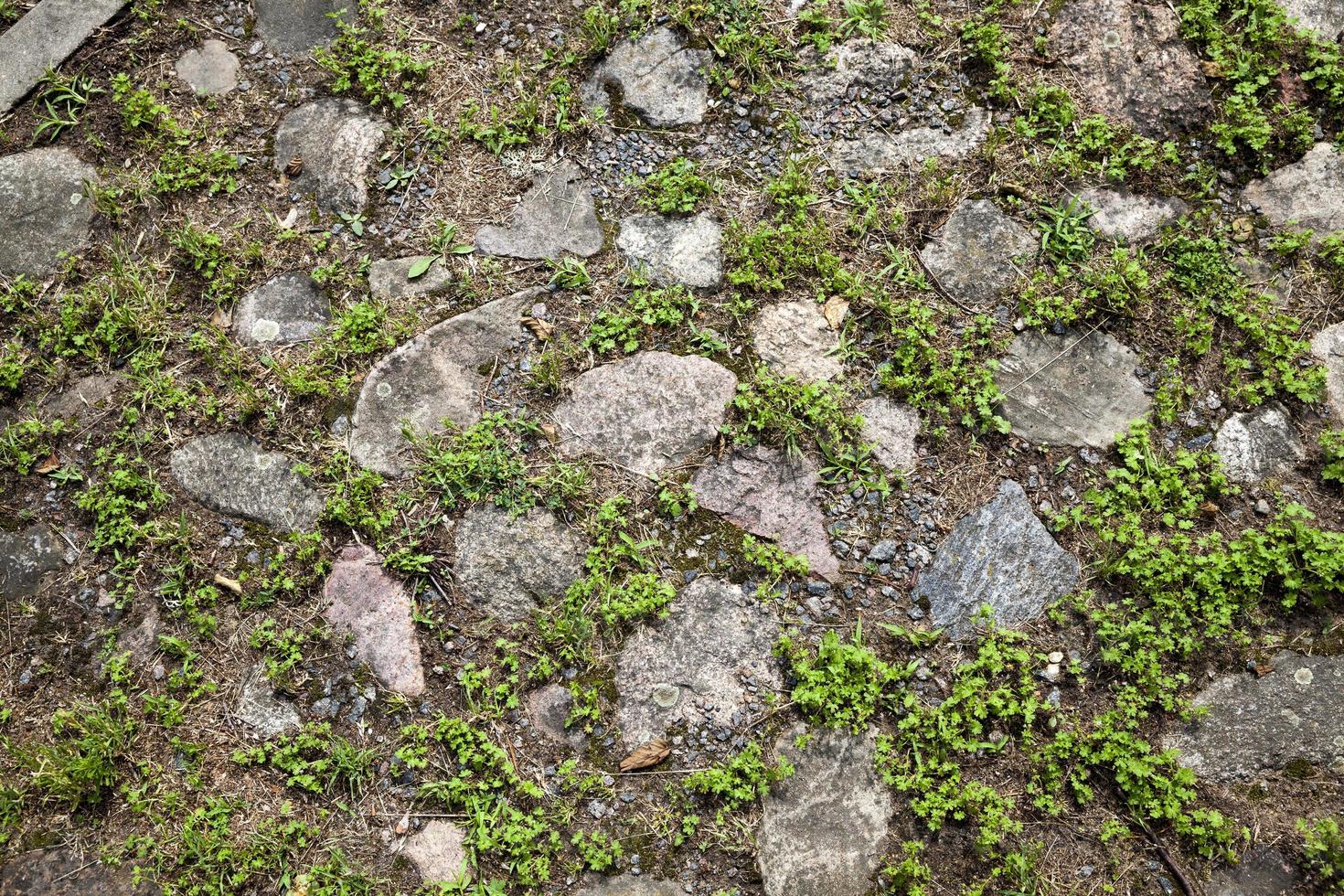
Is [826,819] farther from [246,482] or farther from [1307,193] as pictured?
[1307,193]

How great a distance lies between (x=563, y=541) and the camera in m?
3.22

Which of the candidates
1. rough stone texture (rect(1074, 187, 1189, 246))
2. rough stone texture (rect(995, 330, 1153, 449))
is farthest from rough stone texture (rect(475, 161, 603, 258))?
rough stone texture (rect(1074, 187, 1189, 246))

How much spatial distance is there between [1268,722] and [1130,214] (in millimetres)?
1901

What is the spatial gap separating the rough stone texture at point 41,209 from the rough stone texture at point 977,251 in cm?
347

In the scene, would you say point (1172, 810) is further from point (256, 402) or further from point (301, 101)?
point (301, 101)

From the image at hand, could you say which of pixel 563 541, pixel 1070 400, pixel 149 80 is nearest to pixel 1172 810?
pixel 1070 400

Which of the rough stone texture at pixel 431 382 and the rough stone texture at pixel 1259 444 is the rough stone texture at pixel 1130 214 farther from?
the rough stone texture at pixel 431 382

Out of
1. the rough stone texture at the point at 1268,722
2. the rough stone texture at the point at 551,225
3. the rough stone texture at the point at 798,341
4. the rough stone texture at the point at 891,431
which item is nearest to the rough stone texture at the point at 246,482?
the rough stone texture at the point at 551,225

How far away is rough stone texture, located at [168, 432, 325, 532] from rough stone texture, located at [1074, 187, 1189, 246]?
3.17 metres

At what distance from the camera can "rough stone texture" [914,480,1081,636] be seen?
3098 mm

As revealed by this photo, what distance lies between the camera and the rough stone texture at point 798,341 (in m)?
3.38

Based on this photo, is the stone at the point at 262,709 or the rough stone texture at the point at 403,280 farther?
the rough stone texture at the point at 403,280

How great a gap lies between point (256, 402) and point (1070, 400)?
3.06m

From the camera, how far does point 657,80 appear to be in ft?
12.3
